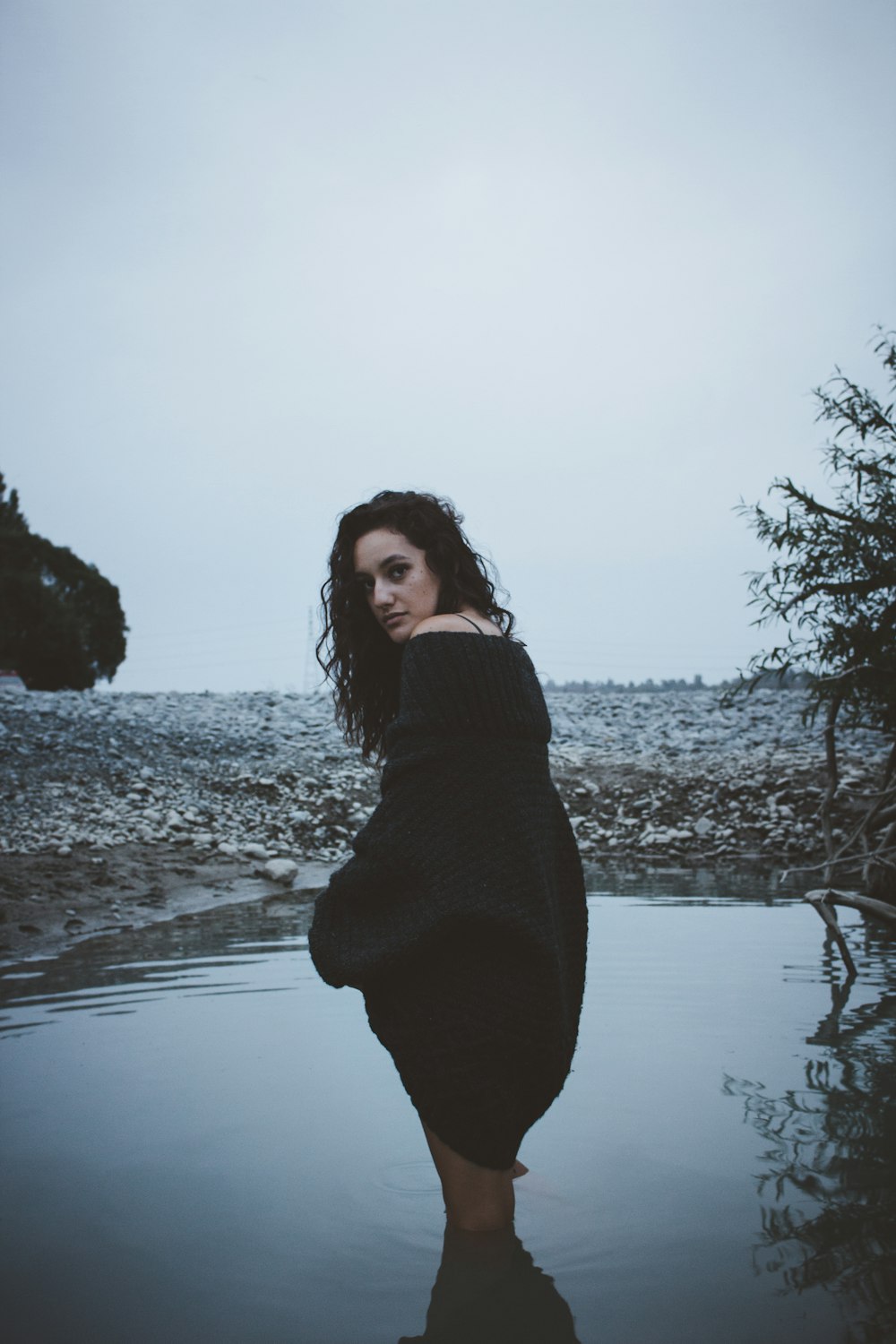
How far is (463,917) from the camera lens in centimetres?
178

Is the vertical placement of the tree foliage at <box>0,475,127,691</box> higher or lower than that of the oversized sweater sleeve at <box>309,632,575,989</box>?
higher

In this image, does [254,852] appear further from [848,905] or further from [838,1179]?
[838,1179]

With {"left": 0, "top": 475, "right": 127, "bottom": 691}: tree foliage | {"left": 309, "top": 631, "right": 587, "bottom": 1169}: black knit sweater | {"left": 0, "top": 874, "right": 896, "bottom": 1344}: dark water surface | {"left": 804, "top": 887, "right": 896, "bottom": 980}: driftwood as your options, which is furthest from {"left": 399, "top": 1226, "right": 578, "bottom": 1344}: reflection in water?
{"left": 0, "top": 475, "right": 127, "bottom": 691}: tree foliage

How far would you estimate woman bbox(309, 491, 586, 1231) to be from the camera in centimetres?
180

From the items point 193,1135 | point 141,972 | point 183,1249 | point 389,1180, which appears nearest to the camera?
point 183,1249

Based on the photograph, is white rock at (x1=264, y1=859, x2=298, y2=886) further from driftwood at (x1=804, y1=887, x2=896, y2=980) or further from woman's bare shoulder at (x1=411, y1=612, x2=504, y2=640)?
woman's bare shoulder at (x1=411, y1=612, x2=504, y2=640)

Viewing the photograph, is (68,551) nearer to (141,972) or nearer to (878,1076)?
(141,972)

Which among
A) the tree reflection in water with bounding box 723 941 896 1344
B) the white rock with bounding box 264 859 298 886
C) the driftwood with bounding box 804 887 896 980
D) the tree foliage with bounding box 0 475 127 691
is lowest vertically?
the tree reflection in water with bounding box 723 941 896 1344

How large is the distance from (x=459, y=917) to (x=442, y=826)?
17 centimetres

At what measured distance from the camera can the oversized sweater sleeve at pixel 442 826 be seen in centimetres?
180

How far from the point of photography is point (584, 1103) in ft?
9.69

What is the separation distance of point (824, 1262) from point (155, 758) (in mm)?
9008

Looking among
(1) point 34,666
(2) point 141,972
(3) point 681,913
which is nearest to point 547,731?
(2) point 141,972

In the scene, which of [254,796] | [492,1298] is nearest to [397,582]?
[492,1298]
